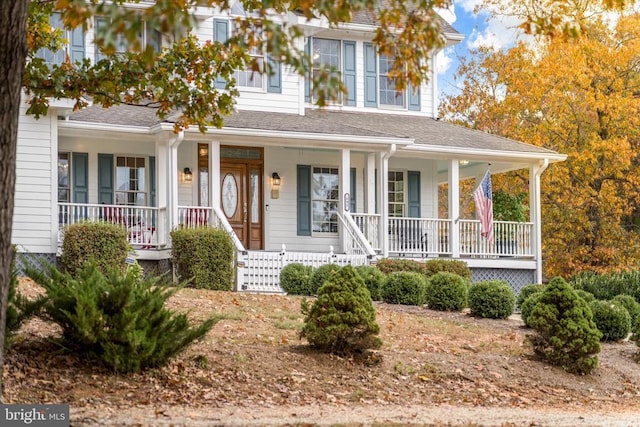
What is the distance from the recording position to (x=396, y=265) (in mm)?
20609

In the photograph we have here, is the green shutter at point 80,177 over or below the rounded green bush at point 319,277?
over

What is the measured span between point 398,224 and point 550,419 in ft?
47.5

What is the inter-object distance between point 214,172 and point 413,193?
6400 millimetres

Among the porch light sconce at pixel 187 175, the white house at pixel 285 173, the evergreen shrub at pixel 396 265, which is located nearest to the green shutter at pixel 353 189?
the white house at pixel 285 173

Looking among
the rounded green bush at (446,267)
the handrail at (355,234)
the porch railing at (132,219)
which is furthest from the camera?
the handrail at (355,234)

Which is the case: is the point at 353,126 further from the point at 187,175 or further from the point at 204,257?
the point at 204,257

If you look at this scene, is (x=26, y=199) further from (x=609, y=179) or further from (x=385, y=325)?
(x=609, y=179)

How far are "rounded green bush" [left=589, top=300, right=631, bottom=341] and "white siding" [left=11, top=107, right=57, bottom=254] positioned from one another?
33.6 feet

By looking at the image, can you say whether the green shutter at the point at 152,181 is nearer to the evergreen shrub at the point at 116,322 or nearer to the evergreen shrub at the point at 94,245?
the evergreen shrub at the point at 94,245

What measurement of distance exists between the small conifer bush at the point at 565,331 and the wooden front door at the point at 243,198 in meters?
10.9

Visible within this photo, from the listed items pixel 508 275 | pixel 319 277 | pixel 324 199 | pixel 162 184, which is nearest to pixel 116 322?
pixel 319 277

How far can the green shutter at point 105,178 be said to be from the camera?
22.2 m

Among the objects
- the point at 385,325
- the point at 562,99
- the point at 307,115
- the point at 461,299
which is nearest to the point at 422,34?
the point at 385,325

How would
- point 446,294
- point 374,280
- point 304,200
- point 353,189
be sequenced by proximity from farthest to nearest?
point 353,189 → point 304,200 → point 374,280 → point 446,294
